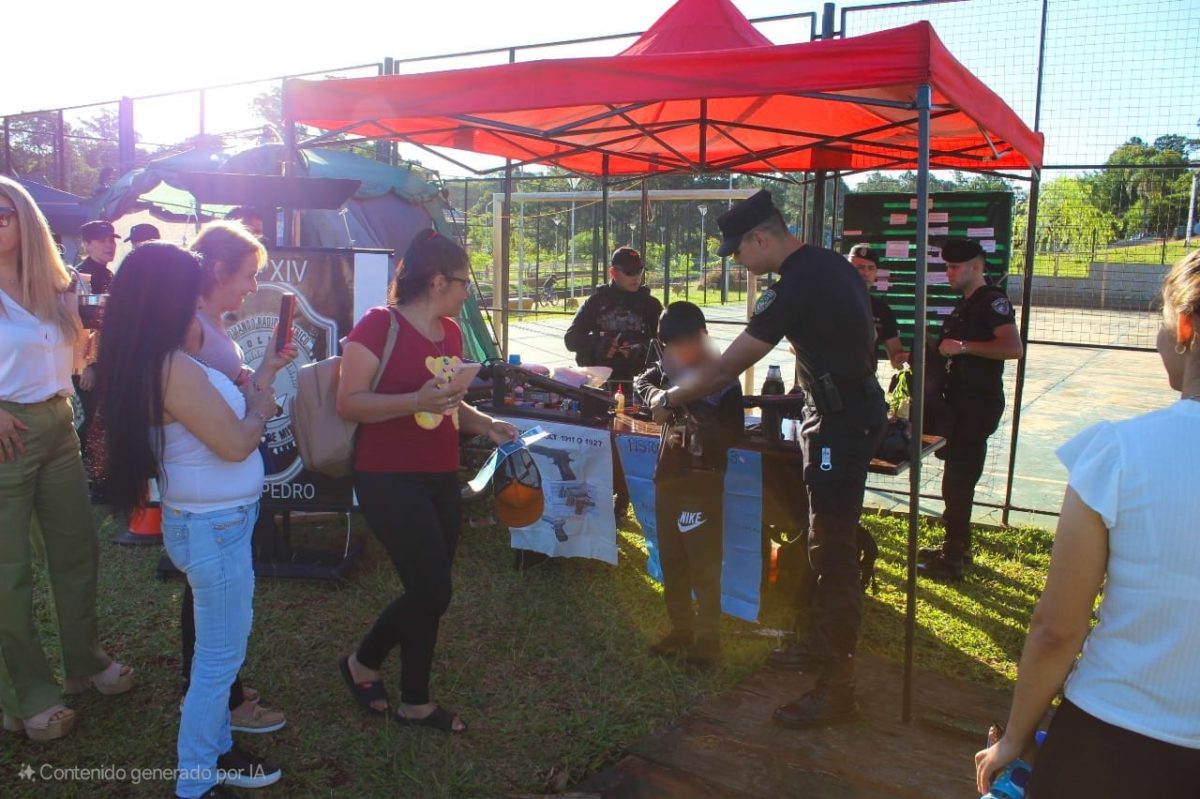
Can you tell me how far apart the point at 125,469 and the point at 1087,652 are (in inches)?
95.6

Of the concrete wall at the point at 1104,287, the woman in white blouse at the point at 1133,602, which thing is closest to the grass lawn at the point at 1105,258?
the concrete wall at the point at 1104,287

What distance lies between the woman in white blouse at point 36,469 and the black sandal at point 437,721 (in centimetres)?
126

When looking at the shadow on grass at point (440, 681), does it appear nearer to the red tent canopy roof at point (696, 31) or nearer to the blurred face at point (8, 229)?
the blurred face at point (8, 229)

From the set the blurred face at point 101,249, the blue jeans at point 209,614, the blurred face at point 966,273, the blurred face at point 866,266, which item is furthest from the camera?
the blurred face at point 101,249

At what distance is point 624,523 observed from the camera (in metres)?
6.19

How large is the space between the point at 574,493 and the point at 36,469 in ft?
8.39

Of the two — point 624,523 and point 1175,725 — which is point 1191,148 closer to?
point 624,523

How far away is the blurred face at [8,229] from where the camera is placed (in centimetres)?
298

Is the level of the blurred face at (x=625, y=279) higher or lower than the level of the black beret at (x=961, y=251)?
lower

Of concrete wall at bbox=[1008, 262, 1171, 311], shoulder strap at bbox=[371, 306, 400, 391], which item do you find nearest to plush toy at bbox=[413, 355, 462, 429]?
shoulder strap at bbox=[371, 306, 400, 391]

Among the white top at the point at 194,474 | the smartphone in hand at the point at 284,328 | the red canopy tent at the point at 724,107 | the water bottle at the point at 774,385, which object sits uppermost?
the red canopy tent at the point at 724,107

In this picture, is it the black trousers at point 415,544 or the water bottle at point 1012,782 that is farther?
the black trousers at point 415,544

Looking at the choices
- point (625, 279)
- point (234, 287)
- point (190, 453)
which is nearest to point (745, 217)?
point (234, 287)

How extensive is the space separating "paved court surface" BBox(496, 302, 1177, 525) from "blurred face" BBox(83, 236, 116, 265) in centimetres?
468
